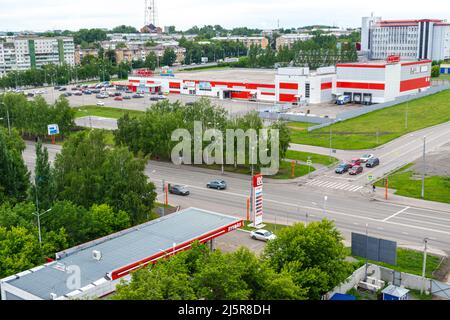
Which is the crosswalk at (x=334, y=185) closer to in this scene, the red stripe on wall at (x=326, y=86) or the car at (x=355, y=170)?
the car at (x=355, y=170)

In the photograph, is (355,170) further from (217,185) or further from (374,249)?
(374,249)

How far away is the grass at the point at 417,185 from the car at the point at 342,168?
438 centimetres

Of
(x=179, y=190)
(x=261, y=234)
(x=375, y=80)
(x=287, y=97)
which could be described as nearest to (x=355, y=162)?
(x=179, y=190)

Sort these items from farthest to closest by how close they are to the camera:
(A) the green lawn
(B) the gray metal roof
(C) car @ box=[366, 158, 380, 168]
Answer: (A) the green lawn, (C) car @ box=[366, 158, 380, 168], (B) the gray metal roof

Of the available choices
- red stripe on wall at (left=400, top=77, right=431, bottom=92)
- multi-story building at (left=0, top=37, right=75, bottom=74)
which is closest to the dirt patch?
red stripe on wall at (left=400, top=77, right=431, bottom=92)

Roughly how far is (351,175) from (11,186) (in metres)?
30.7

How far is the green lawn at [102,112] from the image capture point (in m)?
87.1

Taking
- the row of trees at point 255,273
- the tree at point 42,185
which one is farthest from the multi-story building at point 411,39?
the row of trees at point 255,273

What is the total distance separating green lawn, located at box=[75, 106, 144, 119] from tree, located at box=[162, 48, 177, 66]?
87.7m

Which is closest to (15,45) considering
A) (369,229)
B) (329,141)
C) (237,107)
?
(237,107)

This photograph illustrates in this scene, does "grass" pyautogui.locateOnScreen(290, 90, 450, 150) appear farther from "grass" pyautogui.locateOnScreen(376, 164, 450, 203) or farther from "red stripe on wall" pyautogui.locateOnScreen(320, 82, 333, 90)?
"red stripe on wall" pyautogui.locateOnScreen(320, 82, 333, 90)

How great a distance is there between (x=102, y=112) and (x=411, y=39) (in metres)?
114

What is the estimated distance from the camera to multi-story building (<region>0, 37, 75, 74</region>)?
15625 centimetres
